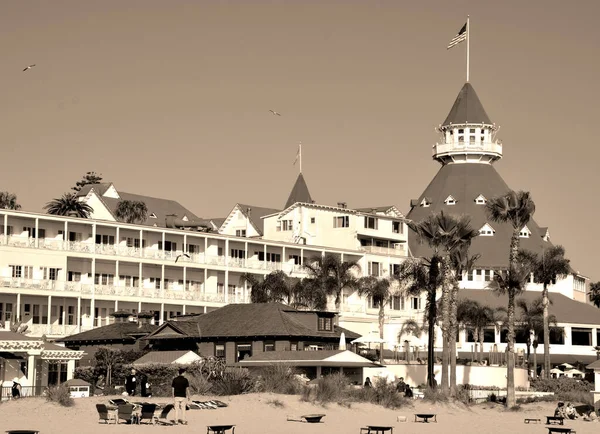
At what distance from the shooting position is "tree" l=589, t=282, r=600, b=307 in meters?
142

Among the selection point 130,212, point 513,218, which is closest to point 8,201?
point 130,212

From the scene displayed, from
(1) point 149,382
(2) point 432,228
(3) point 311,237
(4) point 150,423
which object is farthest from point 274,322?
(3) point 311,237

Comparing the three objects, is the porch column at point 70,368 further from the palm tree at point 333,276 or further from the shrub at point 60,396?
the palm tree at point 333,276

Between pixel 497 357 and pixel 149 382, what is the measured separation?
41.3m

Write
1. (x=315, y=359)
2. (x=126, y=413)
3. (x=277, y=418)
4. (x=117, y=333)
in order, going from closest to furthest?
(x=126, y=413), (x=277, y=418), (x=315, y=359), (x=117, y=333)

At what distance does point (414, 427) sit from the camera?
47.7m

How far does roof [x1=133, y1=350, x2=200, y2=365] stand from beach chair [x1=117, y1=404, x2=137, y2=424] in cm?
2476

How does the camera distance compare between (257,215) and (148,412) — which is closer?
(148,412)

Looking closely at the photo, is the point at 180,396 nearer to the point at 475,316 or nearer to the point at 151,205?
the point at 475,316

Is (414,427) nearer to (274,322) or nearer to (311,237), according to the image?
(274,322)

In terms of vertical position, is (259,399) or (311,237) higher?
(311,237)

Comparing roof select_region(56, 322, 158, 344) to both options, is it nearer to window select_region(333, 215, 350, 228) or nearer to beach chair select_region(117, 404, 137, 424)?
beach chair select_region(117, 404, 137, 424)

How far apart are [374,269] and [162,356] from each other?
43.6 meters

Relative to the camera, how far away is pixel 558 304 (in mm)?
114312
